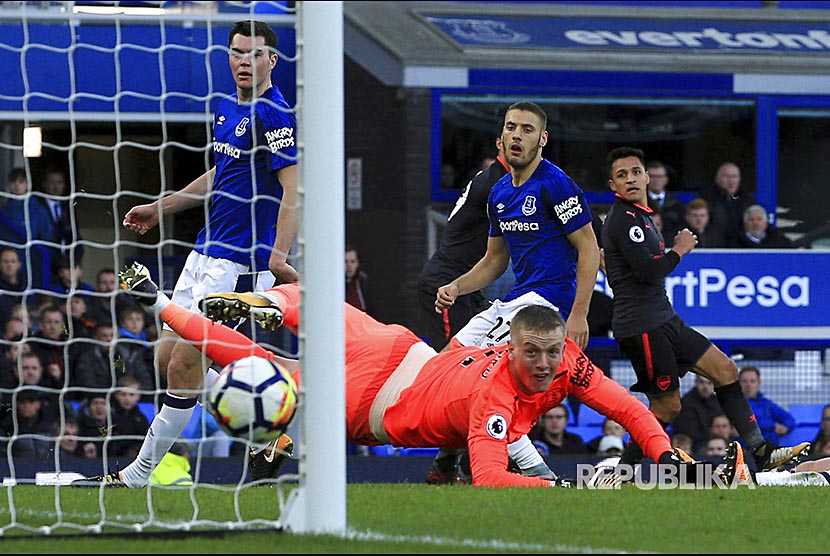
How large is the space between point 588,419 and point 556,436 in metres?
0.43

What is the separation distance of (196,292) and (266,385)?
2019 mm

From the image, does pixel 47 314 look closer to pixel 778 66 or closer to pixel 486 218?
pixel 486 218

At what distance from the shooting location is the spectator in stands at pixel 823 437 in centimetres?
1125

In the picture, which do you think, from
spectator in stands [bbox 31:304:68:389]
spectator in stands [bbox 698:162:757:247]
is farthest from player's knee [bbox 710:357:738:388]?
spectator in stands [bbox 31:304:68:389]

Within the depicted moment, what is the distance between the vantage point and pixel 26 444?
35.7ft

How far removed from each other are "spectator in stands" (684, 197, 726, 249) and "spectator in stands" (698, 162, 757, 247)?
24mm

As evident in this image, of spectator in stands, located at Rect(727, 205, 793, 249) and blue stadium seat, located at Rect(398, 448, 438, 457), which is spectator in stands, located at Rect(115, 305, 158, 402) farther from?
spectator in stands, located at Rect(727, 205, 793, 249)

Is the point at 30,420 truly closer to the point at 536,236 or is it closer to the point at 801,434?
the point at 536,236

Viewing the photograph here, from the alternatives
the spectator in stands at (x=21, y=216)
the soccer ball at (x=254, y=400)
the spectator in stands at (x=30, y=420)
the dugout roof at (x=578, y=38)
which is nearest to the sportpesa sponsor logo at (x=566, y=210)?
the soccer ball at (x=254, y=400)

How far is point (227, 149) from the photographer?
7359mm

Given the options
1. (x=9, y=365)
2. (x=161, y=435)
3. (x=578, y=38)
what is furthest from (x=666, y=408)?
(x=578, y=38)

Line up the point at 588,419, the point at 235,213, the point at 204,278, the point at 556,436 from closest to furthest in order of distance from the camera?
1. the point at 204,278
2. the point at 235,213
3. the point at 556,436
4. the point at 588,419

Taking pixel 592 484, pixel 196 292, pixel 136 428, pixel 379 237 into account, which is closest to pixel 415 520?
pixel 592 484

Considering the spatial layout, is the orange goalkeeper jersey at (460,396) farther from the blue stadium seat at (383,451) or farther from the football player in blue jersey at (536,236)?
the blue stadium seat at (383,451)
